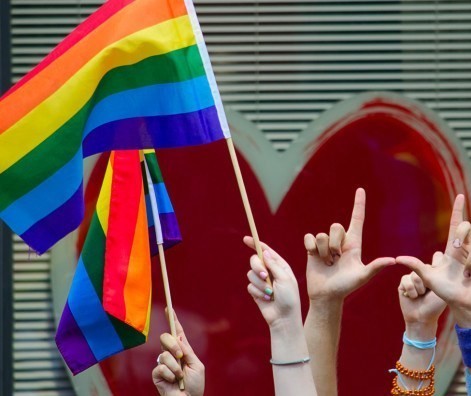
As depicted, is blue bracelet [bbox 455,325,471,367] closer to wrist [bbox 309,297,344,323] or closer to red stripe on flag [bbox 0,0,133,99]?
wrist [bbox 309,297,344,323]

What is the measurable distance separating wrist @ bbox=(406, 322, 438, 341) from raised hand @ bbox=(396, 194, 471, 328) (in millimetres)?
480

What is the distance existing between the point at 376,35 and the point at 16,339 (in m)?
2.13

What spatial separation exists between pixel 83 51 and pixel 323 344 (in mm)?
1184

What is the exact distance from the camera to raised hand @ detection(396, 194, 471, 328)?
11.6 ft

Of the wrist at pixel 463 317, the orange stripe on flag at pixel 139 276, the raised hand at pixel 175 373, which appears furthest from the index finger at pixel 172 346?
the wrist at pixel 463 317

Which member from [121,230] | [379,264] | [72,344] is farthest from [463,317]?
[72,344]

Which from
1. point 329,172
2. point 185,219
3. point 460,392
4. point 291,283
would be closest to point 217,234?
point 185,219

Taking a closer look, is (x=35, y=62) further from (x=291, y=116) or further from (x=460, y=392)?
(x=460, y=392)

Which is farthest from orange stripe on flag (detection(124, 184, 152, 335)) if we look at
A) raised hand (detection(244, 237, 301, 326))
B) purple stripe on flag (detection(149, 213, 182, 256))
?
raised hand (detection(244, 237, 301, 326))

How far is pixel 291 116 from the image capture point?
5.78 meters

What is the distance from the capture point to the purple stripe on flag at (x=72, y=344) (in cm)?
415

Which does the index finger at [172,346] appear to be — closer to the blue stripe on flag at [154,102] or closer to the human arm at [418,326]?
the blue stripe on flag at [154,102]

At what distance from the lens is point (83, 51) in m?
3.79

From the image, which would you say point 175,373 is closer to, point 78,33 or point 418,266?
point 418,266
